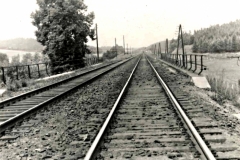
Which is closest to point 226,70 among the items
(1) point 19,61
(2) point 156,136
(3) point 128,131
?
(3) point 128,131

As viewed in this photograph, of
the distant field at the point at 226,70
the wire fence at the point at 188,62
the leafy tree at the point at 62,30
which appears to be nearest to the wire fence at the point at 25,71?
the leafy tree at the point at 62,30

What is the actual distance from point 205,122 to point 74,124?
10.0ft

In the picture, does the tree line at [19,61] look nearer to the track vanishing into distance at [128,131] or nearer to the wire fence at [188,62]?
the wire fence at [188,62]

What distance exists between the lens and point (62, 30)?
115ft

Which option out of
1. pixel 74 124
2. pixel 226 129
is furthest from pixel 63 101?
pixel 226 129

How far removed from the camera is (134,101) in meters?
8.78

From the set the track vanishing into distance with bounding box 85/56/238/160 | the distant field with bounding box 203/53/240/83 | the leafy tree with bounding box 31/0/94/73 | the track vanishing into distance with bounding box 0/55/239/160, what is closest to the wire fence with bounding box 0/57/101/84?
the leafy tree with bounding box 31/0/94/73

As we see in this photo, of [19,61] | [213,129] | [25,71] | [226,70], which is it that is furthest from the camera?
[19,61]

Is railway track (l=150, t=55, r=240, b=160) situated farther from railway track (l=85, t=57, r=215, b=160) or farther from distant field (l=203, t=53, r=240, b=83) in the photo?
distant field (l=203, t=53, r=240, b=83)

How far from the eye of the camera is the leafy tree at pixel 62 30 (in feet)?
114

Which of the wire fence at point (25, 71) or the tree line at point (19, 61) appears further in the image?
the tree line at point (19, 61)

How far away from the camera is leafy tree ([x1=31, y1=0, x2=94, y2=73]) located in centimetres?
3478

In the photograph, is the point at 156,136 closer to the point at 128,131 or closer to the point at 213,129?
the point at 128,131

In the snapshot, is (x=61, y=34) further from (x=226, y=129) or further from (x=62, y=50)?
(x=226, y=129)
